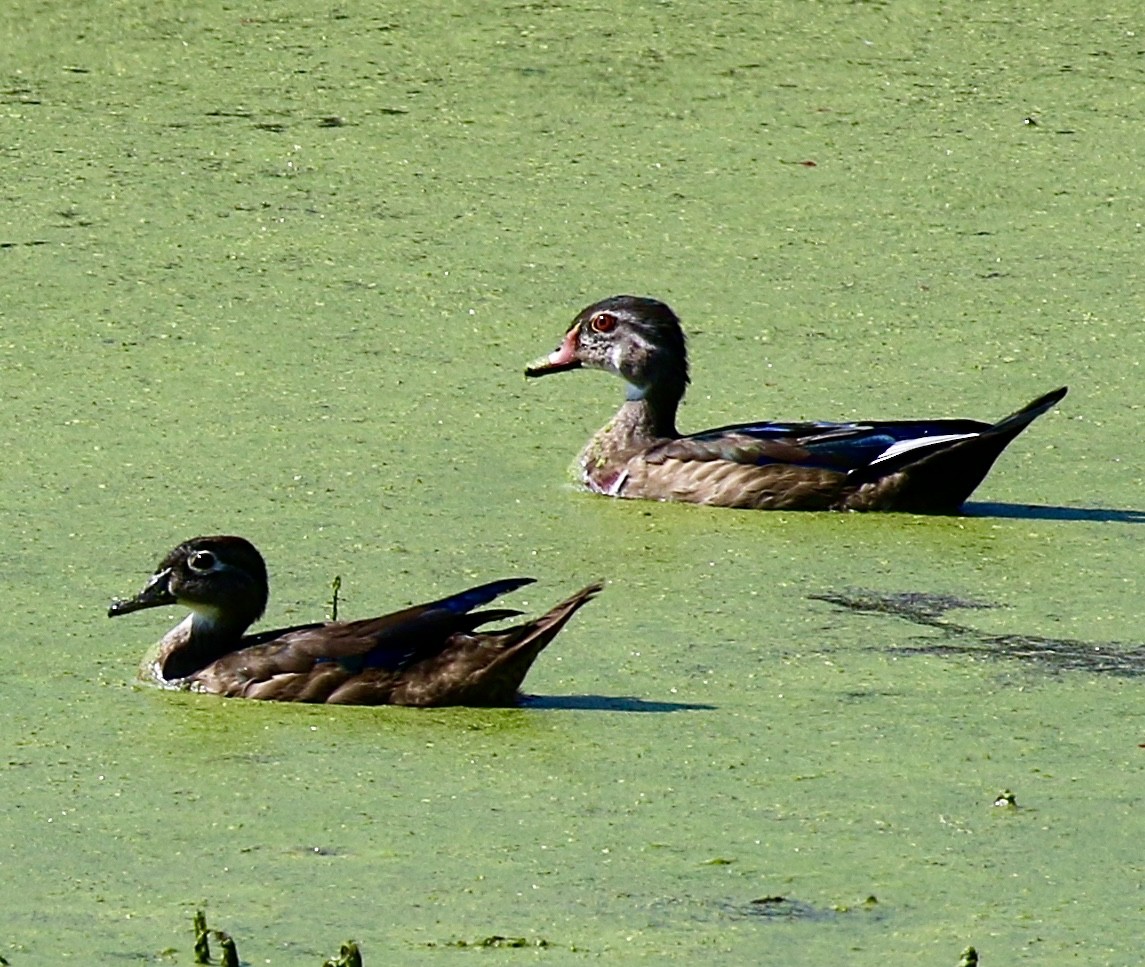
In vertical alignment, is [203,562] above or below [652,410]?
above

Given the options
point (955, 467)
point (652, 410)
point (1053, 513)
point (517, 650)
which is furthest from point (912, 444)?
point (517, 650)

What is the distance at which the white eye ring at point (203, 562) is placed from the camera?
17.8ft

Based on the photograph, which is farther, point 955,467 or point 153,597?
point 955,467

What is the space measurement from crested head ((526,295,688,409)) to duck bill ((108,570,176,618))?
2014 millimetres

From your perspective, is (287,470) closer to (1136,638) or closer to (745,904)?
(1136,638)

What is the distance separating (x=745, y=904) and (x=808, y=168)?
5.05 meters

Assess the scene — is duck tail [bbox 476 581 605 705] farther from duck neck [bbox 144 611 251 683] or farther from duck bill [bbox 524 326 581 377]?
duck bill [bbox 524 326 581 377]

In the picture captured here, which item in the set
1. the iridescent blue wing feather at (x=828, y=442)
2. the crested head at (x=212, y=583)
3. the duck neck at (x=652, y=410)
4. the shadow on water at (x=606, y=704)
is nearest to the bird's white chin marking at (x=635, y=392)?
the duck neck at (x=652, y=410)

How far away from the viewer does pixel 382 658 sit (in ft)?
17.1

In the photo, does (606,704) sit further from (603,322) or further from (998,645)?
(603,322)

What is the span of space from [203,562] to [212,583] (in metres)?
0.04

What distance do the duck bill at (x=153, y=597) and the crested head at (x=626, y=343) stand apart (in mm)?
2014

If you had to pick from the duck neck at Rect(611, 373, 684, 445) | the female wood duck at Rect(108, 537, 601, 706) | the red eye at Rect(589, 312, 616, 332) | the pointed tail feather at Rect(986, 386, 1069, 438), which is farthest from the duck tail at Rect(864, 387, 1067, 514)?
the female wood duck at Rect(108, 537, 601, 706)

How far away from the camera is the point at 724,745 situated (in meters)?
4.99
